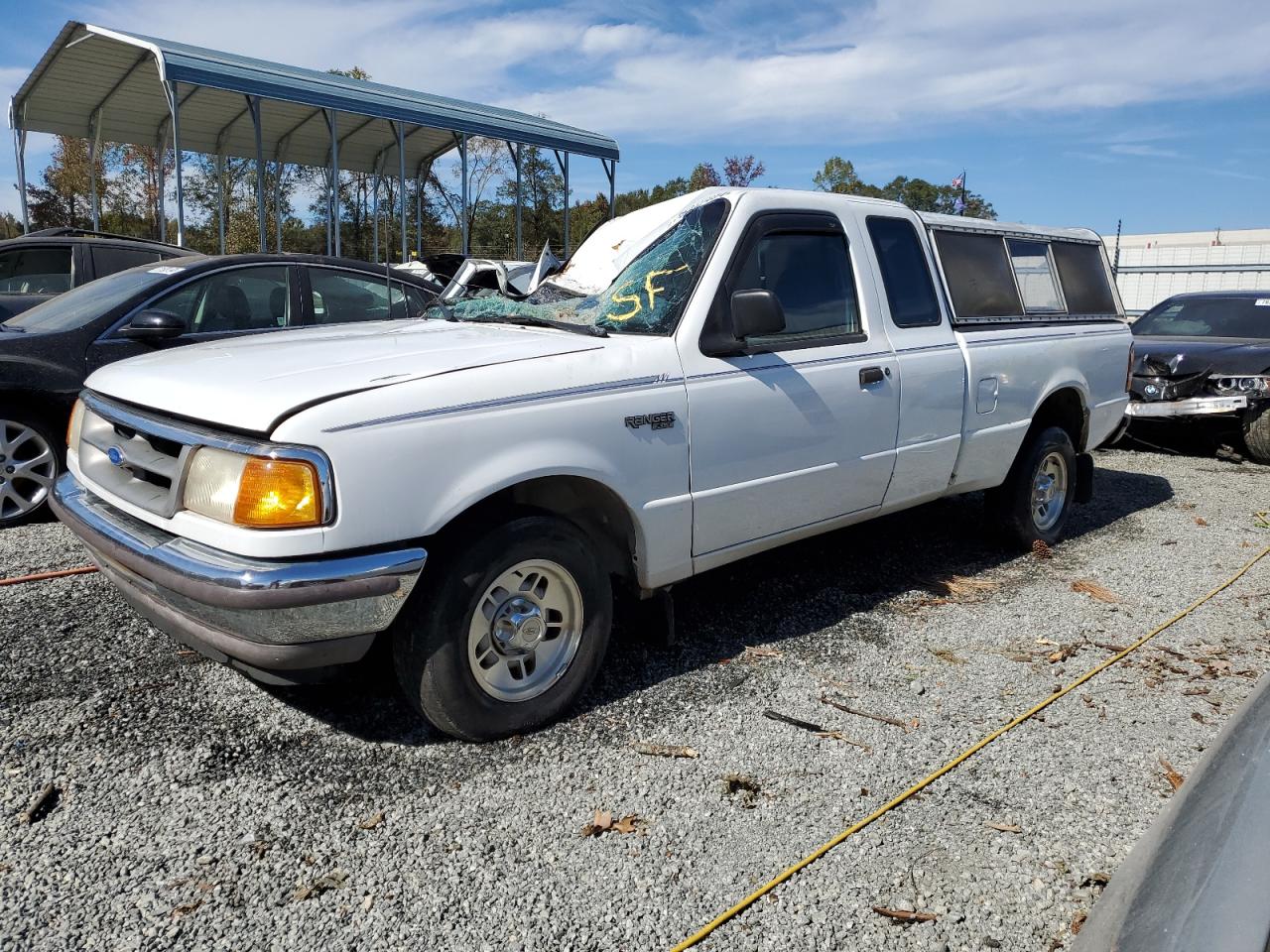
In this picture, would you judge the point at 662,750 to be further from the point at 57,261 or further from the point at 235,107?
the point at 235,107

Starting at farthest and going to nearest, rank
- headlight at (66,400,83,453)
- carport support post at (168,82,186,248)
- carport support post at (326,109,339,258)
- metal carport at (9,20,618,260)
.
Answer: carport support post at (326,109,339,258), metal carport at (9,20,618,260), carport support post at (168,82,186,248), headlight at (66,400,83,453)

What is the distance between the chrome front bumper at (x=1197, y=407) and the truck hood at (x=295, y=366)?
280 inches

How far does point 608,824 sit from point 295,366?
1.70 m

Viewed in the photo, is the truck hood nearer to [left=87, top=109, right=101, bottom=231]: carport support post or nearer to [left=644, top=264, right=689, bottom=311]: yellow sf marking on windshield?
[left=644, top=264, right=689, bottom=311]: yellow sf marking on windshield

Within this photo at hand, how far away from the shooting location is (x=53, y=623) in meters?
3.85

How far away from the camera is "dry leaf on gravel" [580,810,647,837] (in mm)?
2627

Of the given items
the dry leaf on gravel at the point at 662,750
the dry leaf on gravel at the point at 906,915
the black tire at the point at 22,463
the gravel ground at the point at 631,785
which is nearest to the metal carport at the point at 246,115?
the black tire at the point at 22,463

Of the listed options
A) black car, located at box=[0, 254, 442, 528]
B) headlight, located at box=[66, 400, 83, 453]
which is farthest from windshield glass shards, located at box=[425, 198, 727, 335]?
black car, located at box=[0, 254, 442, 528]

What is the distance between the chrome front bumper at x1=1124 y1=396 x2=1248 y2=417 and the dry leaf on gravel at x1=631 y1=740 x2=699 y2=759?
698 cm

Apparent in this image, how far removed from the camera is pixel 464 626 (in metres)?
2.86

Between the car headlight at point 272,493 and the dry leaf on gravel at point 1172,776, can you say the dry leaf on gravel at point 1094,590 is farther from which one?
the car headlight at point 272,493

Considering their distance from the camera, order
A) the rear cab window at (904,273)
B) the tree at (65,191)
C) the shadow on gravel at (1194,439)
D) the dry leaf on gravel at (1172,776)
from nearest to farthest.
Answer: the dry leaf on gravel at (1172,776) < the rear cab window at (904,273) < the shadow on gravel at (1194,439) < the tree at (65,191)

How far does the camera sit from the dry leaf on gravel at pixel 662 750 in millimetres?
3053

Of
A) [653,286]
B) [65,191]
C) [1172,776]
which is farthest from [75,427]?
[65,191]
